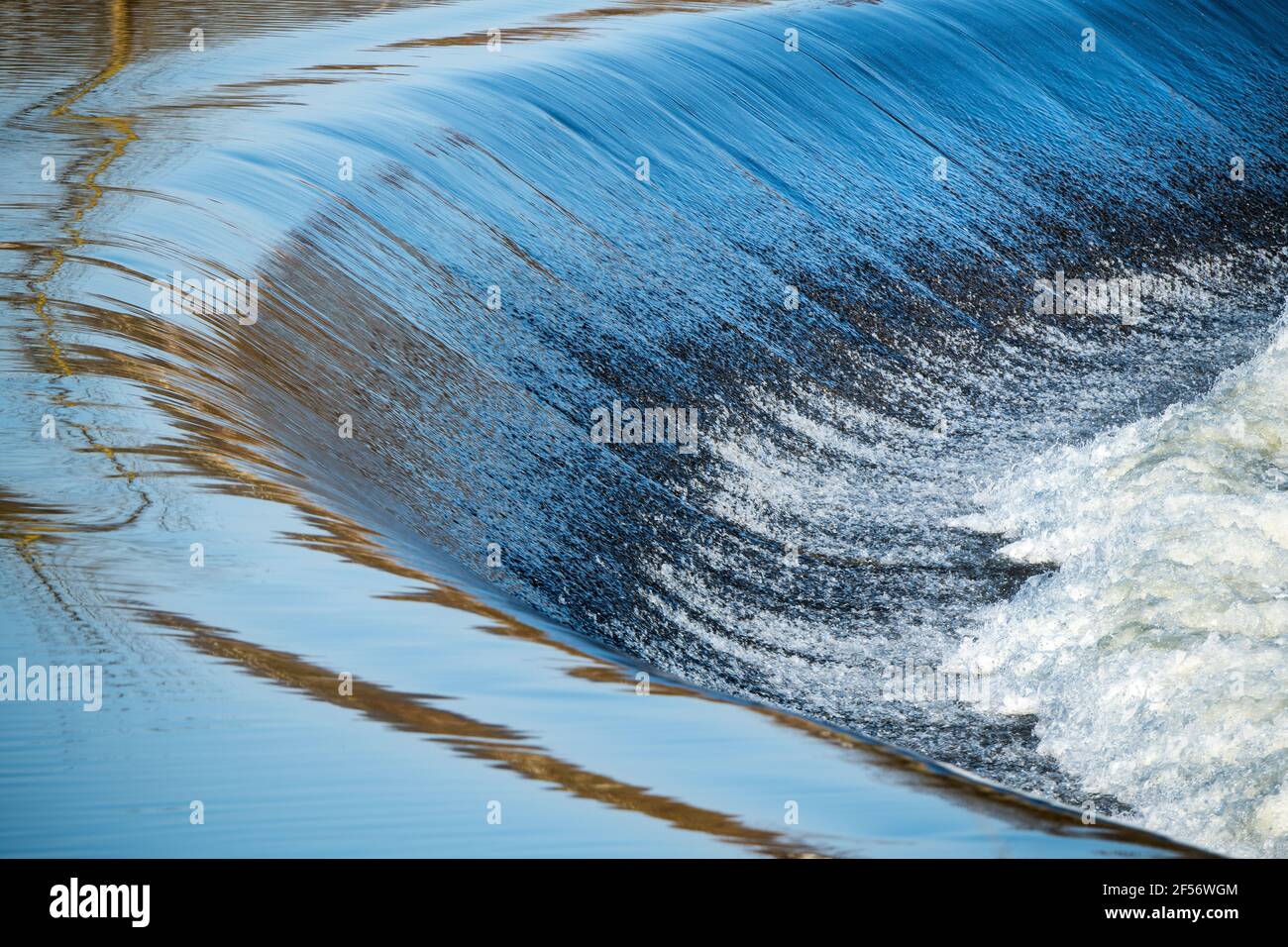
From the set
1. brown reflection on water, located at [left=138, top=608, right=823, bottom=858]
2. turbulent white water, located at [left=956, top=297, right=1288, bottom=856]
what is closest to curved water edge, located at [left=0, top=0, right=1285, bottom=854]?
turbulent white water, located at [left=956, top=297, right=1288, bottom=856]

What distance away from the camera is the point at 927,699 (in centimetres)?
488

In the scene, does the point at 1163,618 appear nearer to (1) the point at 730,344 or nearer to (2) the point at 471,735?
(1) the point at 730,344

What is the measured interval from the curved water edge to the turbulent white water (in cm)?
2

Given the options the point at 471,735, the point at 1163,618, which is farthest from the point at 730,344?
the point at 471,735

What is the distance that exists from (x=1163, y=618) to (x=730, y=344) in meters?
2.52

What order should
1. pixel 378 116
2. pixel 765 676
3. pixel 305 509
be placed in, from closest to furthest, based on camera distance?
pixel 305 509 → pixel 765 676 → pixel 378 116

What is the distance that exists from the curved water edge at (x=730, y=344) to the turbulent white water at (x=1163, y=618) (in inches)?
0.7

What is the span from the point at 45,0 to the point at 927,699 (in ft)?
24.4

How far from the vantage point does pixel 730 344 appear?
6.80m

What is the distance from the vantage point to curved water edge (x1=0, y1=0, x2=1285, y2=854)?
14.6 feet

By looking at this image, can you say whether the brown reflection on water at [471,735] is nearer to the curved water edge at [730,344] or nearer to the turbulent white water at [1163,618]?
the curved water edge at [730,344]

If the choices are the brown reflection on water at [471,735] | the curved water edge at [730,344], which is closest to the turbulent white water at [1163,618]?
the curved water edge at [730,344]

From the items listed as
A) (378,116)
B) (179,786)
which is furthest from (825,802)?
(378,116)
